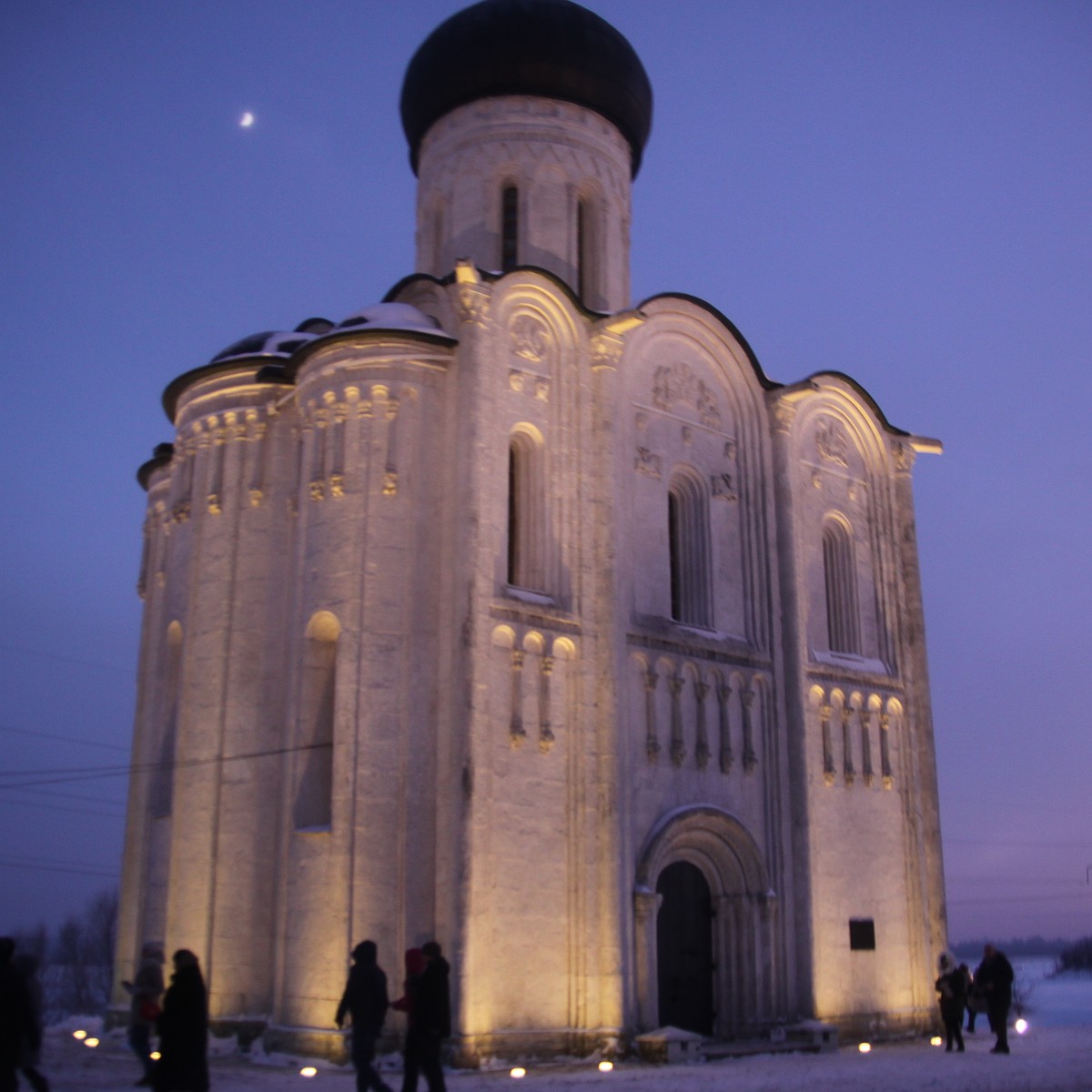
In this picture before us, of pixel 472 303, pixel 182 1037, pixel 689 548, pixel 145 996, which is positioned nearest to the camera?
pixel 182 1037

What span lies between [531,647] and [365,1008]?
6.00 m

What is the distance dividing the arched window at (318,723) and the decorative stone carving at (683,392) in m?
5.53

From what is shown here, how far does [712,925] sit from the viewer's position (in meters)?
16.2

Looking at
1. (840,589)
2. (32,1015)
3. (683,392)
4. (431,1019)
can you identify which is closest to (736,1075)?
(431,1019)

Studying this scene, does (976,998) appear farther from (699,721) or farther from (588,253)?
(588,253)

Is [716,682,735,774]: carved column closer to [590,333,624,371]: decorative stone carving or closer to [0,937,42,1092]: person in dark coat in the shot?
[590,333,624,371]: decorative stone carving

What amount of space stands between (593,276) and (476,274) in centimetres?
433

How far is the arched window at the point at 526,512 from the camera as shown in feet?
50.5

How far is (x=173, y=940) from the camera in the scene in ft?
49.8

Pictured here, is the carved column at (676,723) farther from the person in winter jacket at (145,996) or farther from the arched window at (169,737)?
the person in winter jacket at (145,996)

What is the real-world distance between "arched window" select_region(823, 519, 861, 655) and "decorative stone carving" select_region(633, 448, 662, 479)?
A: 3.42 meters

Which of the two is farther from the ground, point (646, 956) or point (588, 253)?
point (588, 253)

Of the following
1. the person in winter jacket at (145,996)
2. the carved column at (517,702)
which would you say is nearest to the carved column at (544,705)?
the carved column at (517,702)

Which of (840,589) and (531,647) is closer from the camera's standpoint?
→ (531,647)
